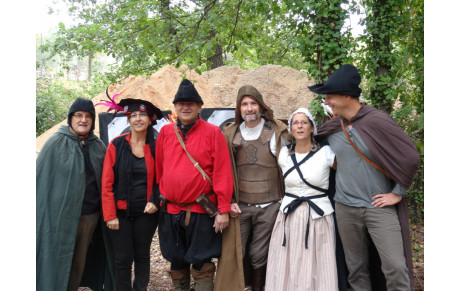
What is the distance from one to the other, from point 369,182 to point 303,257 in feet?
2.81

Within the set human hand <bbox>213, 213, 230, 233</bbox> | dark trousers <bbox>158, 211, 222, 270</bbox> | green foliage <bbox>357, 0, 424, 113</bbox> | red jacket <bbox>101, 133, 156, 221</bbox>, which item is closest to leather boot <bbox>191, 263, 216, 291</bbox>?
dark trousers <bbox>158, 211, 222, 270</bbox>

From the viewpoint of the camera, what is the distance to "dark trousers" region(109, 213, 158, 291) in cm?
327

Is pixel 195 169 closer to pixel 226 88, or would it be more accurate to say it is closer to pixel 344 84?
pixel 344 84

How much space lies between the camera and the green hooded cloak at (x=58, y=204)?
3.03 metres

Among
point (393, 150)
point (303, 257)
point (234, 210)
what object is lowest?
point (303, 257)

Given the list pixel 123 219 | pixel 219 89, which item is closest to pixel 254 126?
pixel 123 219

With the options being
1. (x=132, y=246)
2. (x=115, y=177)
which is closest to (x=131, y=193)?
(x=115, y=177)

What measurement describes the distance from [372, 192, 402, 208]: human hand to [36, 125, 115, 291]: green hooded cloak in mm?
2393

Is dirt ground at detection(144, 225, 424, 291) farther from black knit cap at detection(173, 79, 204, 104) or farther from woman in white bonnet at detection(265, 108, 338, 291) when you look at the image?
black knit cap at detection(173, 79, 204, 104)

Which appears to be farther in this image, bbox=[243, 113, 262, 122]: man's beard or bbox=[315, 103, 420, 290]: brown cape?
bbox=[243, 113, 262, 122]: man's beard

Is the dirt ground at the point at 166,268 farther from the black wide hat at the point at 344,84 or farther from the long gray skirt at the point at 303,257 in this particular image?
the black wide hat at the point at 344,84

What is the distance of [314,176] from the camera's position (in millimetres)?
3123

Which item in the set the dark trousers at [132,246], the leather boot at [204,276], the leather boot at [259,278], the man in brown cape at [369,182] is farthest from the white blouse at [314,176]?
the dark trousers at [132,246]

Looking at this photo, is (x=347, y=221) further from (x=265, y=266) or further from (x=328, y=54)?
(x=328, y=54)
